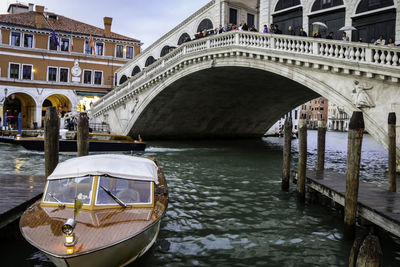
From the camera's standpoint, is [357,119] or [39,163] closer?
[357,119]

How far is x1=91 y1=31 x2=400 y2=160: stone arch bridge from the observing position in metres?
10.4

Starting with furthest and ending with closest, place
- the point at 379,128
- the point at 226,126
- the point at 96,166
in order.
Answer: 1. the point at 226,126
2. the point at 379,128
3. the point at 96,166

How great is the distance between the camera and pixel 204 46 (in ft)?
52.9

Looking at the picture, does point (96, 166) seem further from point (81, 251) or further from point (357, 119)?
point (357, 119)

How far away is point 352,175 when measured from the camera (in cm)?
545

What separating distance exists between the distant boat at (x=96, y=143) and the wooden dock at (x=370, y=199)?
10.1 metres

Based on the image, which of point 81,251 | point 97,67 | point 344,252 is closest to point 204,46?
point 344,252

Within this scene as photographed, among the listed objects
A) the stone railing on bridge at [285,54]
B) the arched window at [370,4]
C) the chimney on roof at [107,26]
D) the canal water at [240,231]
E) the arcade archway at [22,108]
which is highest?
the chimney on roof at [107,26]

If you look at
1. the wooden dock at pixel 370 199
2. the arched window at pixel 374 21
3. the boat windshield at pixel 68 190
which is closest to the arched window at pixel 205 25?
the arched window at pixel 374 21

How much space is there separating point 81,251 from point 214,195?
4.86m

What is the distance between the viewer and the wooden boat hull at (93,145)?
49.5 ft

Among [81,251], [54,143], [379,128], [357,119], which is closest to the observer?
[81,251]

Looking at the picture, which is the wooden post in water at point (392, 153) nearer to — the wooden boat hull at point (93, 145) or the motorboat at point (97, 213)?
the motorboat at point (97, 213)

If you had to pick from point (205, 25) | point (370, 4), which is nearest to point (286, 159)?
point (370, 4)
